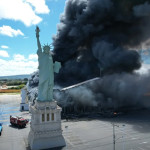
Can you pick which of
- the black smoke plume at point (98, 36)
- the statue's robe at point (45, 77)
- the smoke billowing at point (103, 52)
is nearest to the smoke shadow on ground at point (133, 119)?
the smoke billowing at point (103, 52)

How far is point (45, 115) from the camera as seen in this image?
18578 millimetres

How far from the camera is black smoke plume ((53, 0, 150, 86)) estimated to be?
39.1m

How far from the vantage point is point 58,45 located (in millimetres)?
48750

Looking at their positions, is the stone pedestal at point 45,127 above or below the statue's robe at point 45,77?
below

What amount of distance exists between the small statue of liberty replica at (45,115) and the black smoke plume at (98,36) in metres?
20.4

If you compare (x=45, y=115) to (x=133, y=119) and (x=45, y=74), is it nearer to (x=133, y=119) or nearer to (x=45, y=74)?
(x=45, y=74)

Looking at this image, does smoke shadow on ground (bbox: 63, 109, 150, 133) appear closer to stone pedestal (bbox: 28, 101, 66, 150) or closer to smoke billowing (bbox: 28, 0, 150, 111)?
smoke billowing (bbox: 28, 0, 150, 111)

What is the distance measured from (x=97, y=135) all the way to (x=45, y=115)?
649 centimetres

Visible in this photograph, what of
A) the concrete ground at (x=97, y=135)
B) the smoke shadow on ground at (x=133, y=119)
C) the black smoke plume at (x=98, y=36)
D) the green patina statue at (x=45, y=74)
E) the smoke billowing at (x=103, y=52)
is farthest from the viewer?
the black smoke plume at (x=98, y=36)

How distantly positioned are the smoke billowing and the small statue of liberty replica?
582 inches

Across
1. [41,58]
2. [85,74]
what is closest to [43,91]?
[41,58]

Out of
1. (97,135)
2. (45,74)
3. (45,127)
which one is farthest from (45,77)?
(97,135)

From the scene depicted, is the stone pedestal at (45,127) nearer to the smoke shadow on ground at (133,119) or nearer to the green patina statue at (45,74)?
the green patina statue at (45,74)

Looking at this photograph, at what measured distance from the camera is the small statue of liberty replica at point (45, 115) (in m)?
18.4
